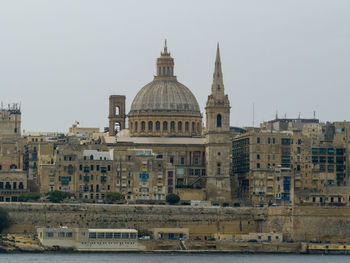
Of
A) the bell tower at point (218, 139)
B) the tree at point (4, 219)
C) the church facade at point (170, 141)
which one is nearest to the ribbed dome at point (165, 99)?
the church facade at point (170, 141)

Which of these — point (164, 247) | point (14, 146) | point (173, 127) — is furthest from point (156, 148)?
point (164, 247)

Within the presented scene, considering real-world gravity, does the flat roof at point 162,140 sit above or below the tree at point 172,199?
above

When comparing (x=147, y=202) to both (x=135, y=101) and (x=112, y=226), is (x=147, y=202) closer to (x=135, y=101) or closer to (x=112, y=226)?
(x=112, y=226)

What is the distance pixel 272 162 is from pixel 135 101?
70.5 ft

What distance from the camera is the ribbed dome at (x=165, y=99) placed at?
5861 inches

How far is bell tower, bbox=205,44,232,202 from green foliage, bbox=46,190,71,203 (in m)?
16.1

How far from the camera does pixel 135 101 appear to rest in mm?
151375

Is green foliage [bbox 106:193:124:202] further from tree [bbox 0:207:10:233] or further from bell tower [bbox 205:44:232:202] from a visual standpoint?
tree [bbox 0:207:10:233]

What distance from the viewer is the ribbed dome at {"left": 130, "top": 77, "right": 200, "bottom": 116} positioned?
14888 cm

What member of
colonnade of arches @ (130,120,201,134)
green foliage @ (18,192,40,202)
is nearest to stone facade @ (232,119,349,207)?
colonnade of arches @ (130,120,201,134)

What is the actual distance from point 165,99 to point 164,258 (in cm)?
3830

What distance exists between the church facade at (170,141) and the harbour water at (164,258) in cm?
1688

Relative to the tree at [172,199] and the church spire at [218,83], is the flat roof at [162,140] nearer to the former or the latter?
the church spire at [218,83]

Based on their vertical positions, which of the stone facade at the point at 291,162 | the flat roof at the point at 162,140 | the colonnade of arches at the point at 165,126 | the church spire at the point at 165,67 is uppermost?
the church spire at the point at 165,67
